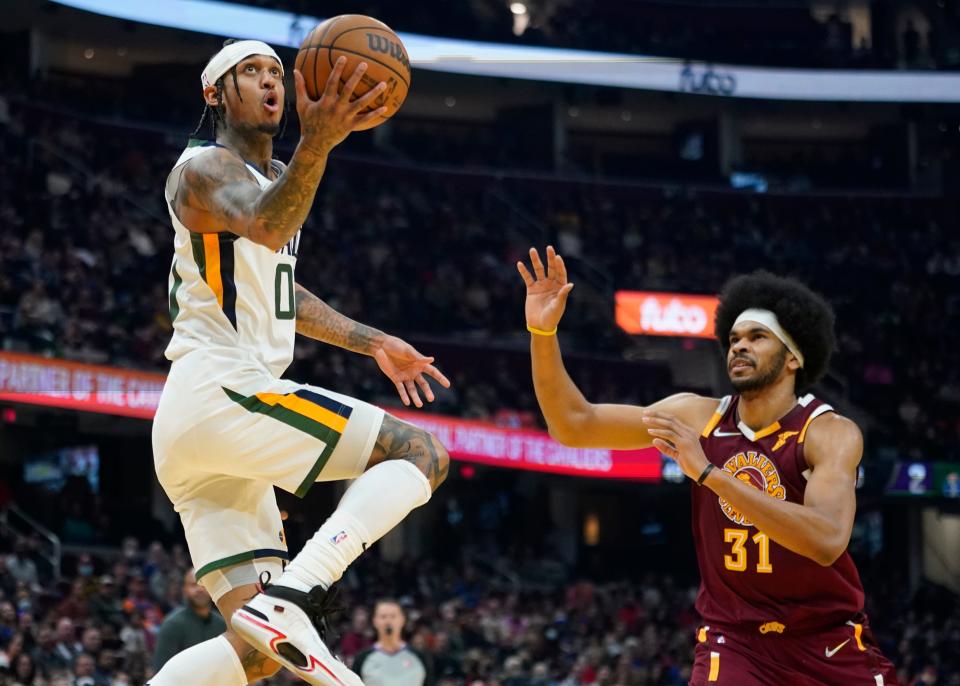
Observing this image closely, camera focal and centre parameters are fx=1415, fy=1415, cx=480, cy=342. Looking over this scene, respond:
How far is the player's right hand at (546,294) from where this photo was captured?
18.0 ft

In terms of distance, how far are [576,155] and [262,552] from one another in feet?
102

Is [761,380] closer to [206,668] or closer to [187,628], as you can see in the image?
[206,668]

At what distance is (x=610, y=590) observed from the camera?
2425 centimetres

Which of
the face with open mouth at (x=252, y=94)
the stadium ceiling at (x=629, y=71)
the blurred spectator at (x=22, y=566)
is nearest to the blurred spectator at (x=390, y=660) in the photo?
the face with open mouth at (x=252, y=94)

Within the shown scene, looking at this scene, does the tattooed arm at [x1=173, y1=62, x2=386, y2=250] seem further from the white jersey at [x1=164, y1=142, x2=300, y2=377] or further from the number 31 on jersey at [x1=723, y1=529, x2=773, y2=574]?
the number 31 on jersey at [x1=723, y1=529, x2=773, y2=574]

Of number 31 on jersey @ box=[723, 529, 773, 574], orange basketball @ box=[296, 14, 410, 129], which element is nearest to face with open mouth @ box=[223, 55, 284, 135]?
orange basketball @ box=[296, 14, 410, 129]

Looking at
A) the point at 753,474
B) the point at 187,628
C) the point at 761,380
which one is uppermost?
the point at 761,380

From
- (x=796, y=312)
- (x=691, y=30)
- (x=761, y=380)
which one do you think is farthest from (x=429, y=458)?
(x=691, y=30)

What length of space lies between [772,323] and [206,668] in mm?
2515

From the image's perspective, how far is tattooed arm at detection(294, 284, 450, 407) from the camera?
5227 millimetres

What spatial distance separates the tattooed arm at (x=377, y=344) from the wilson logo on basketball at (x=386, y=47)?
99cm

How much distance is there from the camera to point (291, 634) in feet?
14.7

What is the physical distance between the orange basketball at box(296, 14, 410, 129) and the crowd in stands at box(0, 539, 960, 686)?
839 cm

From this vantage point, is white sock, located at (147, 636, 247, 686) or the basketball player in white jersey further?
white sock, located at (147, 636, 247, 686)
